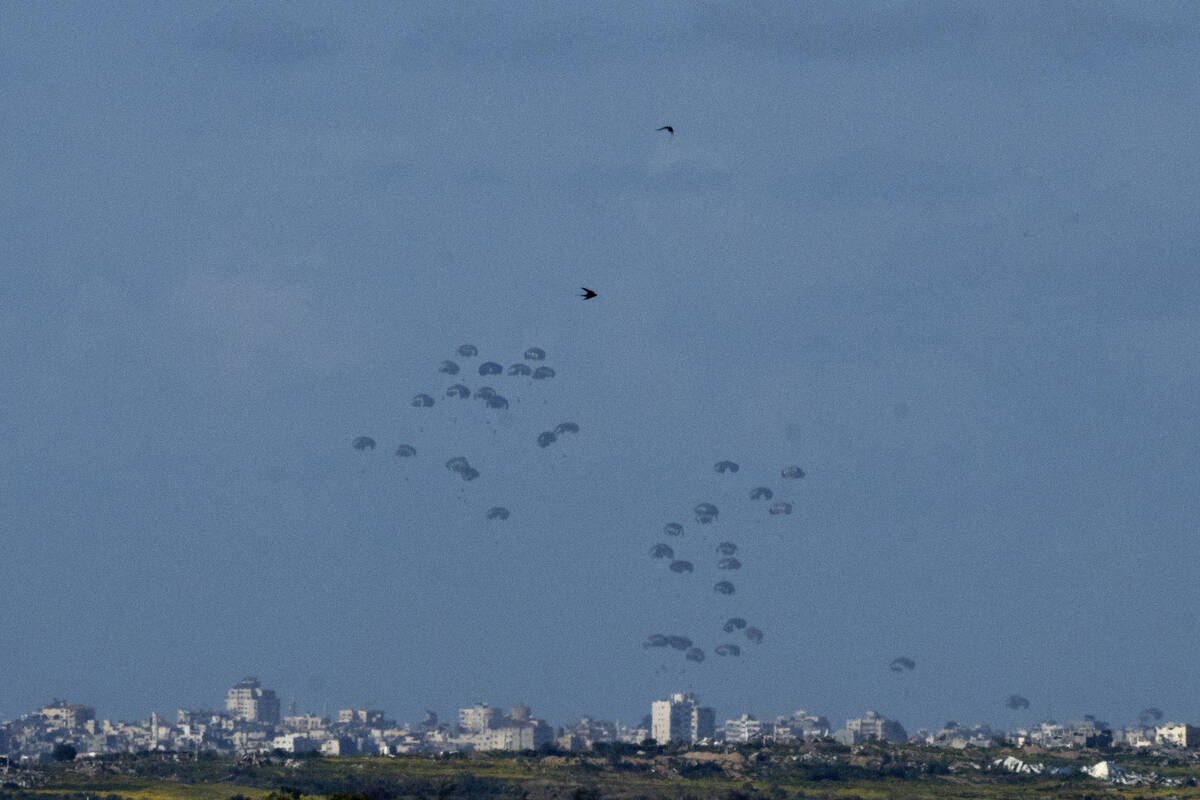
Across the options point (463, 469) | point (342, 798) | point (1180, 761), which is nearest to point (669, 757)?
point (463, 469)

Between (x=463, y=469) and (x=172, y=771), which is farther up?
(x=463, y=469)

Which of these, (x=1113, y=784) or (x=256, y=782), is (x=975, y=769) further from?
A: (x=256, y=782)

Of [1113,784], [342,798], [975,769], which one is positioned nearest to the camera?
[342,798]

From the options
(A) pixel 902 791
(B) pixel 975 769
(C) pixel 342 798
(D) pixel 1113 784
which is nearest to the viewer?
(C) pixel 342 798

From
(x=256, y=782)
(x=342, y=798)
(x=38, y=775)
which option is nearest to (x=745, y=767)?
(x=256, y=782)

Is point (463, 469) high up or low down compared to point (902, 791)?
up

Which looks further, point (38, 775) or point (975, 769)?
point (975, 769)

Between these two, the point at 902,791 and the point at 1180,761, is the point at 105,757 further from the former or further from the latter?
the point at 1180,761

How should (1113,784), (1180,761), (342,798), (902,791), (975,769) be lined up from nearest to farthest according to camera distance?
(342,798)
(902,791)
(1113,784)
(975,769)
(1180,761)

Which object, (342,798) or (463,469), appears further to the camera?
(463,469)
